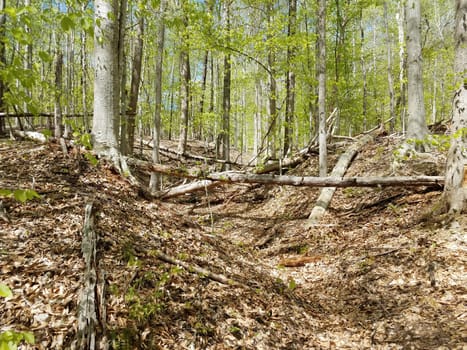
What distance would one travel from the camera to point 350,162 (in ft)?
30.3

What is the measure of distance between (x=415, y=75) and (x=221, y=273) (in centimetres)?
678

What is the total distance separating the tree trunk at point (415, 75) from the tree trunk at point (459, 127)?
2.69 m

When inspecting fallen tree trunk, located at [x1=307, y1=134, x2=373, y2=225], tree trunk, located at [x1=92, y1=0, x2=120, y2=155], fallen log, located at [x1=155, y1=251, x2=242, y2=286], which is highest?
tree trunk, located at [x1=92, y1=0, x2=120, y2=155]

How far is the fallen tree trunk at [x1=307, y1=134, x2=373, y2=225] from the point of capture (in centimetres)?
738

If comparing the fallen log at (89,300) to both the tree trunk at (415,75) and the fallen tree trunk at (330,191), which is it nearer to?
the fallen tree trunk at (330,191)

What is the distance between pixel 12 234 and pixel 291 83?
12.0 metres

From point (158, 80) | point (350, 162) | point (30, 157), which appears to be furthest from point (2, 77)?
point (350, 162)

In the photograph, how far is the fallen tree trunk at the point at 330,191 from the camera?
738cm

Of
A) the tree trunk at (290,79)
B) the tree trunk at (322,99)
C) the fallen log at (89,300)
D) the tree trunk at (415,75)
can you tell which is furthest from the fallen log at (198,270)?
the tree trunk at (290,79)

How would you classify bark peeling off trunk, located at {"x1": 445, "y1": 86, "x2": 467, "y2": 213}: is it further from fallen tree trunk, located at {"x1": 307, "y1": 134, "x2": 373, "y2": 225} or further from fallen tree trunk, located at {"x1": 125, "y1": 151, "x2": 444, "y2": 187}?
fallen tree trunk, located at {"x1": 307, "y1": 134, "x2": 373, "y2": 225}

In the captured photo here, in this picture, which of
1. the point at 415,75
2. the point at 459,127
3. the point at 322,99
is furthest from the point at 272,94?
the point at 459,127

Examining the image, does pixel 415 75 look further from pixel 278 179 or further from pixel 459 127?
pixel 278 179

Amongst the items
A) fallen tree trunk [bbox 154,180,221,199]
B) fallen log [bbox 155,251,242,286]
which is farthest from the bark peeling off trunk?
fallen tree trunk [bbox 154,180,221,199]

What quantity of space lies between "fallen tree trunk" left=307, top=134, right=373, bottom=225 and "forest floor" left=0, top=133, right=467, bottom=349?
47 centimetres
